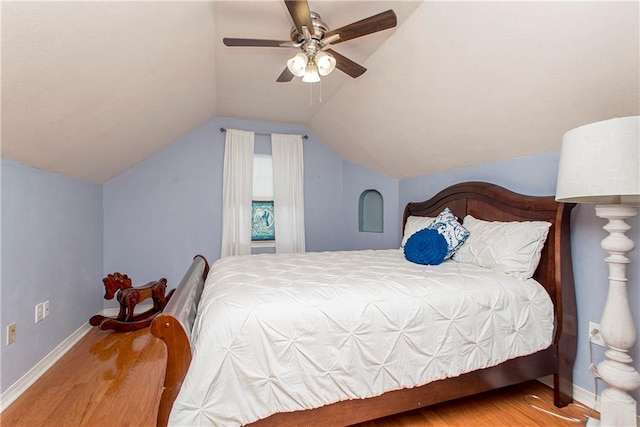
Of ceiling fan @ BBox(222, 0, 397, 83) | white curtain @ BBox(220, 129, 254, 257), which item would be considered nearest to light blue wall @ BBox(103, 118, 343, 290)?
white curtain @ BBox(220, 129, 254, 257)

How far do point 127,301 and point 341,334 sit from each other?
2451 millimetres

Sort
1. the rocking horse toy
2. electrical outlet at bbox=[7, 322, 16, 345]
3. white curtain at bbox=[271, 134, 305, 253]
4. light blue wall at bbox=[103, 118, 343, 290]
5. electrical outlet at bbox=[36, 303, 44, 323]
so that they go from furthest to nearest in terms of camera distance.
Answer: white curtain at bbox=[271, 134, 305, 253]
light blue wall at bbox=[103, 118, 343, 290]
the rocking horse toy
electrical outlet at bbox=[36, 303, 44, 323]
electrical outlet at bbox=[7, 322, 16, 345]

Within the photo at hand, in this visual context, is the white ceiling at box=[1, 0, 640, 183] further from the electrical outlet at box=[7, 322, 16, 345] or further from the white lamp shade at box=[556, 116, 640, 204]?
the electrical outlet at box=[7, 322, 16, 345]

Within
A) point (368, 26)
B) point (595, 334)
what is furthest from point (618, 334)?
point (368, 26)

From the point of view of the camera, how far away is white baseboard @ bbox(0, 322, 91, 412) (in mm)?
1750

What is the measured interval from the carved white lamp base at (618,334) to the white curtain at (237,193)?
131 inches

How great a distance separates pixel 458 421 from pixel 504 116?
1899 millimetres

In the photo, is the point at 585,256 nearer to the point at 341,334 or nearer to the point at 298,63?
the point at 341,334

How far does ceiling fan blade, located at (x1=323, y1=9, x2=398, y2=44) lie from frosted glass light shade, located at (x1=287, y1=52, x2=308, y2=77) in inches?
6.9

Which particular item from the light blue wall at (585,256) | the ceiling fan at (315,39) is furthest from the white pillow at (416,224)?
the ceiling fan at (315,39)

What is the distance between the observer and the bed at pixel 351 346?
119 centimetres

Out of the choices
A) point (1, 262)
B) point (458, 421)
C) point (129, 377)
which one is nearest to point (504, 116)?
point (458, 421)

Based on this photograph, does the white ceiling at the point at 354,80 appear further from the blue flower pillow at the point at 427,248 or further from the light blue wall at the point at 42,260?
the blue flower pillow at the point at 427,248

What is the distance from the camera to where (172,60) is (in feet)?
6.88
